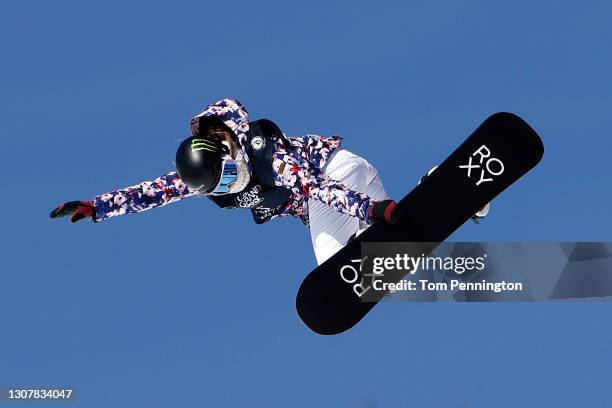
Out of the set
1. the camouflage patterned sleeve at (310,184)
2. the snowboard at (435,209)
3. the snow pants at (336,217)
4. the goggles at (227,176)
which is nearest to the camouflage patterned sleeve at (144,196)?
the goggles at (227,176)

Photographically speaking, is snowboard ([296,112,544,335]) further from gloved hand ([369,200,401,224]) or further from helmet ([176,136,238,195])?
helmet ([176,136,238,195])

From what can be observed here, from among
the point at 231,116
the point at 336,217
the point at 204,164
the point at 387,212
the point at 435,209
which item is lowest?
the point at 387,212

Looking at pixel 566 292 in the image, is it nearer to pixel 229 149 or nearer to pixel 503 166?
pixel 503 166

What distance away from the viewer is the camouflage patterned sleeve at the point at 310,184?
31.2 feet

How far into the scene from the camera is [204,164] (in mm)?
9586

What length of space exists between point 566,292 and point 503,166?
1200 mm

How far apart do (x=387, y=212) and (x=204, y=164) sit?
1.55m

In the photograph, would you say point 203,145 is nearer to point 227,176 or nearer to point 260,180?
point 227,176

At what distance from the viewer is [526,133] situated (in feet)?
34.1

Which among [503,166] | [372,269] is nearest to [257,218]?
[372,269]

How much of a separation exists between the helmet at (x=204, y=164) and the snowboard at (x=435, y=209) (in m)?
1.09
